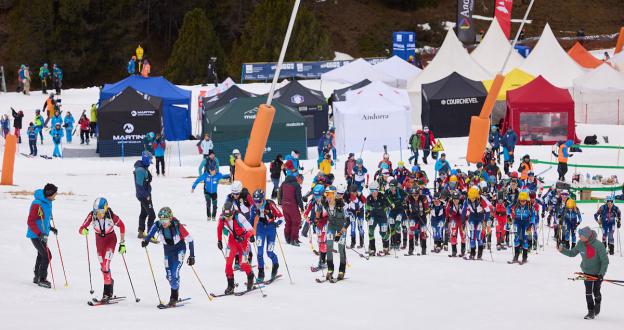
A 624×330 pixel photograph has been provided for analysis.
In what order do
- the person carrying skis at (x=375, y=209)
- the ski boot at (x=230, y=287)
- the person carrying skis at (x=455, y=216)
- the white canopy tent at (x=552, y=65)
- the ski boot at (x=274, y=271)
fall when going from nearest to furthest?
the ski boot at (x=230, y=287) → the ski boot at (x=274, y=271) → the person carrying skis at (x=375, y=209) → the person carrying skis at (x=455, y=216) → the white canopy tent at (x=552, y=65)

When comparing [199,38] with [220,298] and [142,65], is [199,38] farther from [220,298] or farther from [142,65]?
[220,298]

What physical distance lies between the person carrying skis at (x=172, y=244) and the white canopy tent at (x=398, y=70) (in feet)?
110

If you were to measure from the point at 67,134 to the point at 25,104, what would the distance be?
7294 millimetres

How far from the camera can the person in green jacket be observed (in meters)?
15.3

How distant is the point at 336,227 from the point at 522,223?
14.3 feet

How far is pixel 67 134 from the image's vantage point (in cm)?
4072

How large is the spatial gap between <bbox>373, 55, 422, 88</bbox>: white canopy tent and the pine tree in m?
15.7

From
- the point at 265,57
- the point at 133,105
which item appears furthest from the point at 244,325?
the point at 265,57

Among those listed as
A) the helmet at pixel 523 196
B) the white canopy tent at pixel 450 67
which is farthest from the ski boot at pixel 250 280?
the white canopy tent at pixel 450 67

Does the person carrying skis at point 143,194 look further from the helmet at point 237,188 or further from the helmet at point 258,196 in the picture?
the helmet at point 237,188

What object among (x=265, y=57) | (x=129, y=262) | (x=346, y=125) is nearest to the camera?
(x=129, y=262)

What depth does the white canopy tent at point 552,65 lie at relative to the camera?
44.6m

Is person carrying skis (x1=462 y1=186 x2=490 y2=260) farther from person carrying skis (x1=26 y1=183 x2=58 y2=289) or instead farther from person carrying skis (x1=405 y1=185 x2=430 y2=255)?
person carrying skis (x1=26 y1=183 x2=58 y2=289)

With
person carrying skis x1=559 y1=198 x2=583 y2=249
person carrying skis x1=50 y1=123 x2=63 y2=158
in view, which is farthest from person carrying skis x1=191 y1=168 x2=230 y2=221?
person carrying skis x1=50 y1=123 x2=63 y2=158
